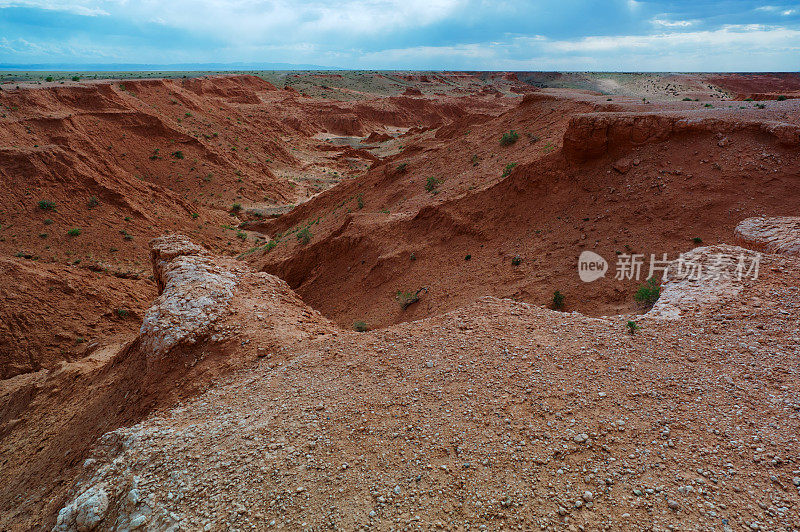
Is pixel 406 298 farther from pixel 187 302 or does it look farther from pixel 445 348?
pixel 187 302

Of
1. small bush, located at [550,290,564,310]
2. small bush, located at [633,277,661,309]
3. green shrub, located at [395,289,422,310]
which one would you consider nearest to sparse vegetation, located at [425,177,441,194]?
green shrub, located at [395,289,422,310]

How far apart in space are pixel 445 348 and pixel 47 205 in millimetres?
17808

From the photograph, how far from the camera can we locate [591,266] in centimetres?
929

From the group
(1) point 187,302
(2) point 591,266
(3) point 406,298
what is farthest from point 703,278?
(1) point 187,302

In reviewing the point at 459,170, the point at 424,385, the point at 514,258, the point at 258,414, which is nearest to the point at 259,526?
the point at 258,414

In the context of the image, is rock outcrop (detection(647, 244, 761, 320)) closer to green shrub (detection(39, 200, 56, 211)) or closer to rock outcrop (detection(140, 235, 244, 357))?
rock outcrop (detection(140, 235, 244, 357))

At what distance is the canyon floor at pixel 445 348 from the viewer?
4.08 metres

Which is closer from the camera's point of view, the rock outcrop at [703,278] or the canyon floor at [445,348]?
the canyon floor at [445,348]

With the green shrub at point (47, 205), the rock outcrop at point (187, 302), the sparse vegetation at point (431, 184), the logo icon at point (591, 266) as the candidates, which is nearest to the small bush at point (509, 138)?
the sparse vegetation at point (431, 184)

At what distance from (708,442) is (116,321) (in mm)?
13745

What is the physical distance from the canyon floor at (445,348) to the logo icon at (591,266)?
7.6 inches

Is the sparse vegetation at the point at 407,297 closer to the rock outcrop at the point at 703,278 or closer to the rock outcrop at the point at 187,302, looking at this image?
the rock outcrop at the point at 187,302

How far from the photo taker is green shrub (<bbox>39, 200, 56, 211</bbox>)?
640 inches

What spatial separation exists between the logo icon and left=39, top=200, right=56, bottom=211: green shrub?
18862 mm
